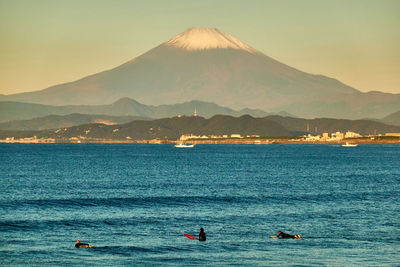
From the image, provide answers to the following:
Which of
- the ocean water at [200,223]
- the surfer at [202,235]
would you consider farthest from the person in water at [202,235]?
the ocean water at [200,223]

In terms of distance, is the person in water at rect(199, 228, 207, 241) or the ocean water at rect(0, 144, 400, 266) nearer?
the ocean water at rect(0, 144, 400, 266)

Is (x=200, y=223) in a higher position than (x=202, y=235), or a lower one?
lower

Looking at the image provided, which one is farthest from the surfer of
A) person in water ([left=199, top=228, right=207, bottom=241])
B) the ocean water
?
the ocean water

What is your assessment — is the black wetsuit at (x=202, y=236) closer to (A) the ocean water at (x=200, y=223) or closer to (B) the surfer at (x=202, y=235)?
(B) the surfer at (x=202, y=235)

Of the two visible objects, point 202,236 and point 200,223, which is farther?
point 200,223

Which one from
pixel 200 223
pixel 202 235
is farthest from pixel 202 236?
pixel 200 223

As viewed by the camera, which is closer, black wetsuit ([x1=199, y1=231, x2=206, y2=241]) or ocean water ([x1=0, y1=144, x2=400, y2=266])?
ocean water ([x1=0, y1=144, x2=400, y2=266])

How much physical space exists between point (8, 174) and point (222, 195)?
186ft

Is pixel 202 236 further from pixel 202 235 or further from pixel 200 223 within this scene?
pixel 200 223

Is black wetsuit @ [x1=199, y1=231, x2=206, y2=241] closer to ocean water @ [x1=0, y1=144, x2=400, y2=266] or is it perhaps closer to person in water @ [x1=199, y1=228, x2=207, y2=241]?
person in water @ [x1=199, y1=228, x2=207, y2=241]

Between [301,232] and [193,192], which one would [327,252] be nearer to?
[301,232]

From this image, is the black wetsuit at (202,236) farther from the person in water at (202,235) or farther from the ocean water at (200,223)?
the ocean water at (200,223)

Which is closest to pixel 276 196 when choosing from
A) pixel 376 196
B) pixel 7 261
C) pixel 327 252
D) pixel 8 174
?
pixel 376 196

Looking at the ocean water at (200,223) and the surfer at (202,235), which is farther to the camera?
the surfer at (202,235)
